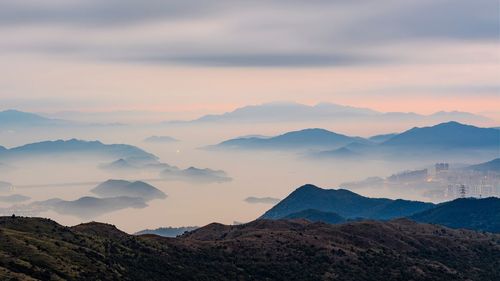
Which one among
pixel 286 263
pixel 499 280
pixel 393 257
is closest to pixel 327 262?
pixel 286 263

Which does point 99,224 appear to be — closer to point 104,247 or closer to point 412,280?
point 104,247

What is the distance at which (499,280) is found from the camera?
191 m

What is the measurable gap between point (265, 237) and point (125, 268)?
68.1 m

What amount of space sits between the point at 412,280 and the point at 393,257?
77.0ft

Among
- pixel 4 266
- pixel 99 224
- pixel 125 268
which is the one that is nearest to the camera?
pixel 4 266

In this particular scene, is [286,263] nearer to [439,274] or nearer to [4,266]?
[439,274]

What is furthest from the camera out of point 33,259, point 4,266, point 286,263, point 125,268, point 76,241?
point 286,263

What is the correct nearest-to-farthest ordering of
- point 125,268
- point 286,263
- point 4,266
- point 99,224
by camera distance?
1. point 4,266
2. point 125,268
3. point 286,263
4. point 99,224

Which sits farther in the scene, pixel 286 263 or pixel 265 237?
pixel 265 237

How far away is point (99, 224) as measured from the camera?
18825 centimetres

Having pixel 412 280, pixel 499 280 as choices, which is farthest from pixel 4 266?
pixel 499 280

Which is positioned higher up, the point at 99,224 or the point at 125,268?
the point at 99,224

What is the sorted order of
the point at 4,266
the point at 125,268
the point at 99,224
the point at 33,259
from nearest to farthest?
the point at 4,266, the point at 33,259, the point at 125,268, the point at 99,224

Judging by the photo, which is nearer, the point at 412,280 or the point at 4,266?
the point at 4,266
